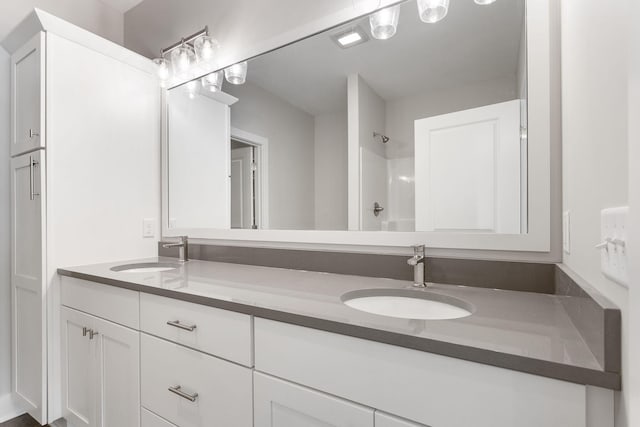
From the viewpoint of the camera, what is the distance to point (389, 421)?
2.25ft

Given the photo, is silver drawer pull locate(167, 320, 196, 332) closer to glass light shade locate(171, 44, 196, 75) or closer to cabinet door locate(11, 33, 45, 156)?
cabinet door locate(11, 33, 45, 156)

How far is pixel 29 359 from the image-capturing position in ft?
5.45

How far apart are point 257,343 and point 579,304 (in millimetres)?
747

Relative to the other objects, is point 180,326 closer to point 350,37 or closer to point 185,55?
point 350,37

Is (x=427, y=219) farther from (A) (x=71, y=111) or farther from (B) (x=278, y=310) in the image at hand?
(A) (x=71, y=111)

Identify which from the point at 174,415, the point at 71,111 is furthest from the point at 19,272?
the point at 174,415

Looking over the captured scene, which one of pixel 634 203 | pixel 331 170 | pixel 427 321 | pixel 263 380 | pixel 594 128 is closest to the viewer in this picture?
pixel 634 203

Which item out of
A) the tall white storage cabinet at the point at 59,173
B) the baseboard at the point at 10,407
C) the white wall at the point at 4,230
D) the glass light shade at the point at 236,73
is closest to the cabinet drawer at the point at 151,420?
the tall white storage cabinet at the point at 59,173

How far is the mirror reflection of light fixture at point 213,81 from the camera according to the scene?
72.2 inches

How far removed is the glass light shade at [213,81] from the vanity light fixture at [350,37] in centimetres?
75

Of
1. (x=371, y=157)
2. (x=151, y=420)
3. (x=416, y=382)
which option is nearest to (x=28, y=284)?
(x=151, y=420)

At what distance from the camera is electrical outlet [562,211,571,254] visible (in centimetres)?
85

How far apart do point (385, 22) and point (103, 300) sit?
5.29 feet

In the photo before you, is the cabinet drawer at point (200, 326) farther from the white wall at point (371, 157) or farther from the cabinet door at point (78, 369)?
the white wall at point (371, 157)
